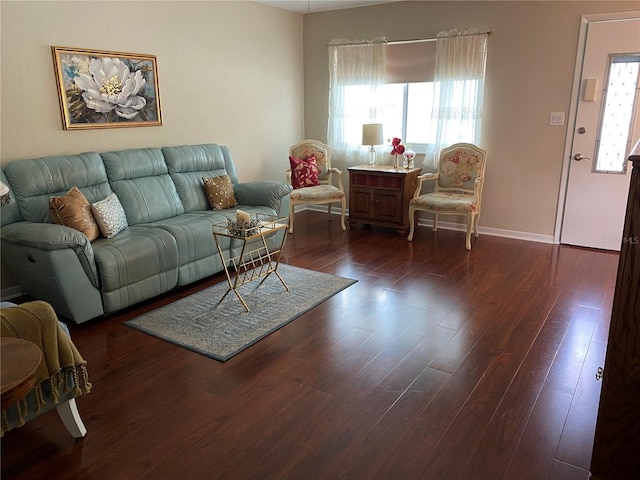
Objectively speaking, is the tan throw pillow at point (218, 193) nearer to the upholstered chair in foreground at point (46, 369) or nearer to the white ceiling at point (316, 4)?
the white ceiling at point (316, 4)

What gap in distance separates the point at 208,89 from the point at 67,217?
2228 millimetres

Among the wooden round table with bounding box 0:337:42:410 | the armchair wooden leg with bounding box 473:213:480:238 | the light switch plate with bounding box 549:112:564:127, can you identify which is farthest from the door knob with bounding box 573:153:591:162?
the wooden round table with bounding box 0:337:42:410

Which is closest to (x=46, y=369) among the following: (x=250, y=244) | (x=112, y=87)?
(x=250, y=244)

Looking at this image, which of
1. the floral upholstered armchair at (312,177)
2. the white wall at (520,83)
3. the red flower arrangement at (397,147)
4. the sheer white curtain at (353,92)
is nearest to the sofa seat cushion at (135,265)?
the floral upholstered armchair at (312,177)

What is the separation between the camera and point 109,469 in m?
1.88

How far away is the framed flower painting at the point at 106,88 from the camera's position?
3713 millimetres

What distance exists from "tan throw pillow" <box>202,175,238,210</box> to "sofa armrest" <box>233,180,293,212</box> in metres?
0.12

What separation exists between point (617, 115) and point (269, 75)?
364cm

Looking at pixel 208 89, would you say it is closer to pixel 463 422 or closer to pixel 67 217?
pixel 67 217

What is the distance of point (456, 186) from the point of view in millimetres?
5145

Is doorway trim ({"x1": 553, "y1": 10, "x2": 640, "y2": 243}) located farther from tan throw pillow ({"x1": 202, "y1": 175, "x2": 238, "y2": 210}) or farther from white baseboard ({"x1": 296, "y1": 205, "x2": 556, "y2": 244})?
tan throw pillow ({"x1": 202, "y1": 175, "x2": 238, "y2": 210})

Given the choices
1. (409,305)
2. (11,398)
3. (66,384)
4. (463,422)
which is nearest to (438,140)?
(409,305)

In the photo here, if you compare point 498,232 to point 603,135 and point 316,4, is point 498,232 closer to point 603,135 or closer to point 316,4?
point 603,135

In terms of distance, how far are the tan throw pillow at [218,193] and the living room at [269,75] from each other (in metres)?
0.65
